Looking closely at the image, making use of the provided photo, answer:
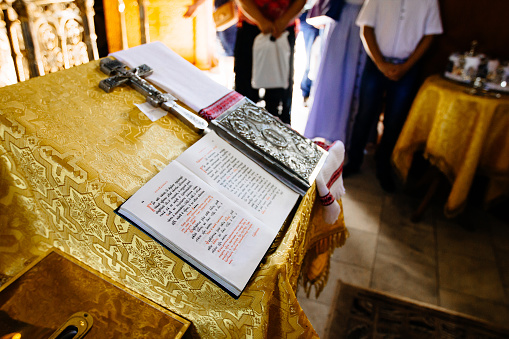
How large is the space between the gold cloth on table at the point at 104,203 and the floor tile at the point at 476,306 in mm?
1340

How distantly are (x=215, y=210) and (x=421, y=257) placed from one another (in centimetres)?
181

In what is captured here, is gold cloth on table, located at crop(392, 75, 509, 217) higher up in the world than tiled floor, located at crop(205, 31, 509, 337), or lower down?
higher up

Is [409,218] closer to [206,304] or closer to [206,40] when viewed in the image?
[206,304]

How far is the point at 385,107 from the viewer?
9.16 ft

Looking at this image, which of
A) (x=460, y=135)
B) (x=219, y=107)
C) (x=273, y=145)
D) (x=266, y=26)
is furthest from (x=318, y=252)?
(x=266, y=26)

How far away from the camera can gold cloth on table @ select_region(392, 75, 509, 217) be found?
2150 millimetres

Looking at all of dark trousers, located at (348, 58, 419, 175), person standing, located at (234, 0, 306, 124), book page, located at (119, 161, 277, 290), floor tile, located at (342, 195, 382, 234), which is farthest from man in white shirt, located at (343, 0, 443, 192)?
book page, located at (119, 161, 277, 290)

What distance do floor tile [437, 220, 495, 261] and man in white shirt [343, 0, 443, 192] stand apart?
510mm

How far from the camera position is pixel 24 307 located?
30.9 inches

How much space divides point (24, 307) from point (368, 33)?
8.28 feet

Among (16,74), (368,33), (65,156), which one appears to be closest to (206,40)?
(368,33)

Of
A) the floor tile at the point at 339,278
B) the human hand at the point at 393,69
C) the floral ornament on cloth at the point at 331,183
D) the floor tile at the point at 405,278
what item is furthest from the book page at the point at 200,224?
the human hand at the point at 393,69

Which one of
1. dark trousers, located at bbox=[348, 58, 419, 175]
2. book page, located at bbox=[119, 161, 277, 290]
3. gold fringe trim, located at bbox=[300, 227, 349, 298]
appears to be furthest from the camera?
dark trousers, located at bbox=[348, 58, 419, 175]

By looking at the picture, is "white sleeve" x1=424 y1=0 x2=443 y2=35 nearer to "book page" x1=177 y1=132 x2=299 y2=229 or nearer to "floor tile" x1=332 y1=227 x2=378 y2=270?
"floor tile" x1=332 y1=227 x2=378 y2=270
